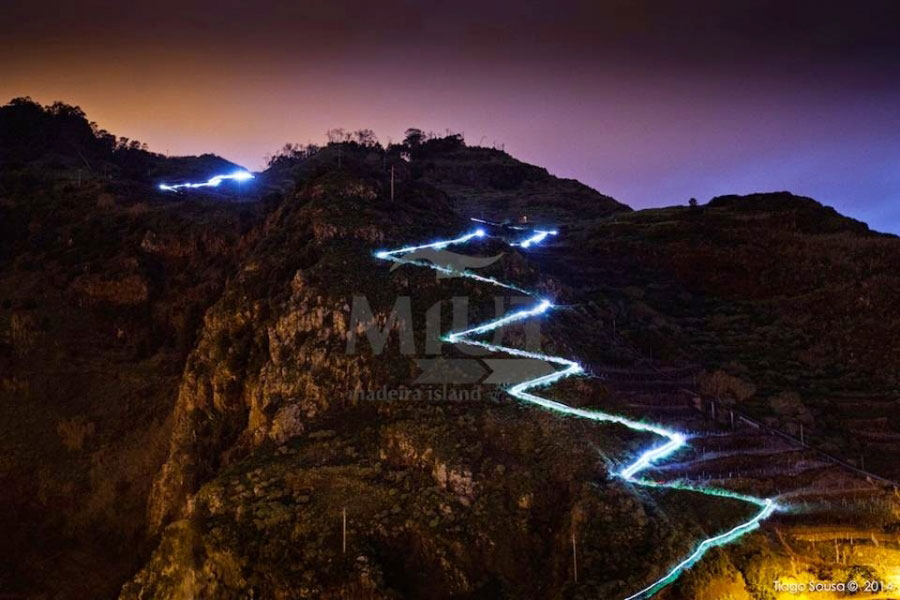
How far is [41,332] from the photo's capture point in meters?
25.5

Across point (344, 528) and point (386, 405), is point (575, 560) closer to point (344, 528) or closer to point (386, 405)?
point (344, 528)

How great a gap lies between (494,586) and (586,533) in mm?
1975

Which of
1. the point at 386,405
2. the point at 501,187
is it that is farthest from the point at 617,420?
the point at 501,187

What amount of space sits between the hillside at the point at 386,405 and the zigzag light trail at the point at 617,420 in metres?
0.25

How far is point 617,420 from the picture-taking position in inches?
640

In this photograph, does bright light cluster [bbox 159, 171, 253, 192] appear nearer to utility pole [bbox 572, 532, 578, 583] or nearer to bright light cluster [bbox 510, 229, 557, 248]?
bright light cluster [bbox 510, 229, 557, 248]

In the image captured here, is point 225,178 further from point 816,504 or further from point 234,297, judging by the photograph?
point 816,504

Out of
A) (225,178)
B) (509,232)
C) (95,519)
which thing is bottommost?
(95,519)

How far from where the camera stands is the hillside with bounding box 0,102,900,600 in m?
13.1

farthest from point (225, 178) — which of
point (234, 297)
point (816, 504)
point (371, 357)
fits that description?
point (816, 504)

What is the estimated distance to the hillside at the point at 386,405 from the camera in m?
13.1

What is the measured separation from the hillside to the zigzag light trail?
25cm

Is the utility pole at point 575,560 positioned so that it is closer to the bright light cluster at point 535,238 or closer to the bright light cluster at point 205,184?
the bright light cluster at point 535,238

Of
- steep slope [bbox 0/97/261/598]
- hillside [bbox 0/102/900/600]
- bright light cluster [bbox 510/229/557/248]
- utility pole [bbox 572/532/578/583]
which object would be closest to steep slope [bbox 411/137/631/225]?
bright light cluster [bbox 510/229/557/248]
